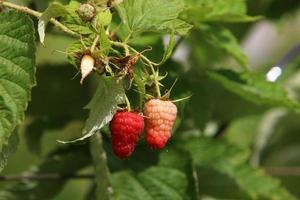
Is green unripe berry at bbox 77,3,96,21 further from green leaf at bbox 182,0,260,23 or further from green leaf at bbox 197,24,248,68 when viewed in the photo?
green leaf at bbox 197,24,248,68

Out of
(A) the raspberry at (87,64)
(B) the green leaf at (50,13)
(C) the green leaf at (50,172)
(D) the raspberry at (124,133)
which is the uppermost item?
(B) the green leaf at (50,13)

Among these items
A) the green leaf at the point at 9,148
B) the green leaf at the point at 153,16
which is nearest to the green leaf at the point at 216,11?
the green leaf at the point at 153,16

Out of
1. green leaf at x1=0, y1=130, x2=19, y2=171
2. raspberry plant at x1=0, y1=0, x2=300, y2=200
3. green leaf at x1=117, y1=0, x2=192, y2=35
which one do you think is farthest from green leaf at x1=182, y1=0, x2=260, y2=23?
green leaf at x1=0, y1=130, x2=19, y2=171

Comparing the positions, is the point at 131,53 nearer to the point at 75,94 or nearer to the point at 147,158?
the point at 147,158

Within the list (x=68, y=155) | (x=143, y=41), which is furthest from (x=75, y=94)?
(x=143, y=41)

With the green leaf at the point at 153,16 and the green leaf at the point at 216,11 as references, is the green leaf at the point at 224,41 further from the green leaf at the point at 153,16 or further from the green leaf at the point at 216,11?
the green leaf at the point at 153,16

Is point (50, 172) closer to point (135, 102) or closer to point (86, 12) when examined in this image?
Answer: point (135, 102)

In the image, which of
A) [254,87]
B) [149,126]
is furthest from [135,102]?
[254,87]
